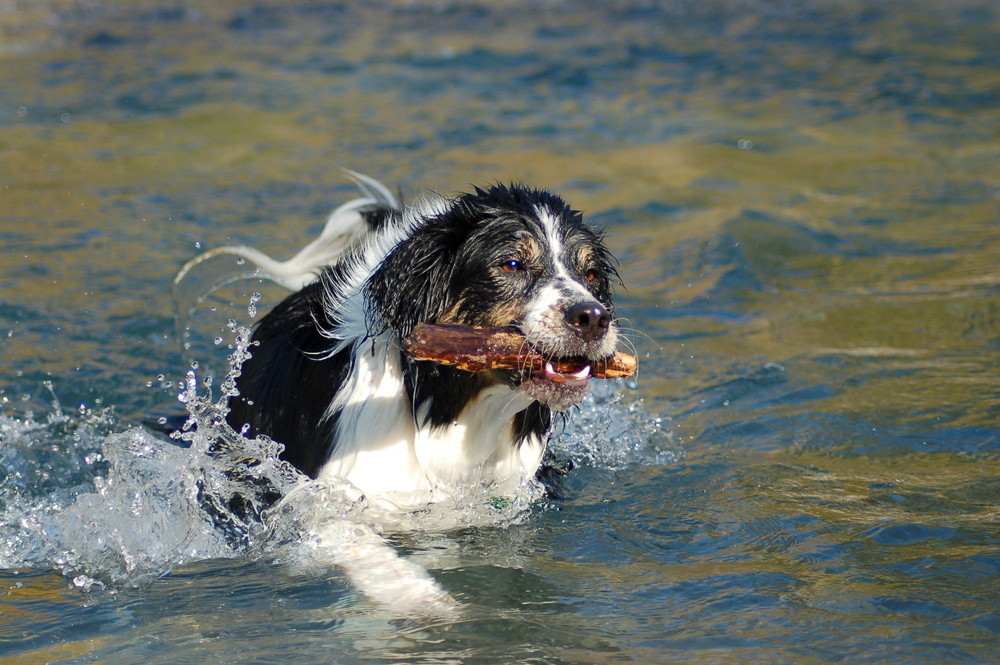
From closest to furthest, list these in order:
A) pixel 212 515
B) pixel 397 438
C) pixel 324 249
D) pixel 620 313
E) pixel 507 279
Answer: pixel 507 279
pixel 397 438
pixel 212 515
pixel 324 249
pixel 620 313

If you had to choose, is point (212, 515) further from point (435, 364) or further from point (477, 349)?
point (477, 349)

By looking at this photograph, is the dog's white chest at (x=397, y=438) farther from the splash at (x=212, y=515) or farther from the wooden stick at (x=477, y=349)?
the wooden stick at (x=477, y=349)

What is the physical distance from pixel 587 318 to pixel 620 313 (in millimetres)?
3009

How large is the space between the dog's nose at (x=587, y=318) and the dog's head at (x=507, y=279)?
1 centimetres

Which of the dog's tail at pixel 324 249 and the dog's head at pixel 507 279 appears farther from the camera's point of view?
the dog's tail at pixel 324 249

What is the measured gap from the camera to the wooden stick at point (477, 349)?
3.64 metres

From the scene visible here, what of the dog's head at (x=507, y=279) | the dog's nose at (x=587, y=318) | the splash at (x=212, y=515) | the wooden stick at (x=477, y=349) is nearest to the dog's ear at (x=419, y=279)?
the dog's head at (x=507, y=279)

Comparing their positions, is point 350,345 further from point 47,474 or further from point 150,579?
point 47,474

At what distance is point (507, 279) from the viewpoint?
3805 millimetres

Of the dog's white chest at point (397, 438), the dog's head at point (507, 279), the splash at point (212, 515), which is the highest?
the dog's head at point (507, 279)

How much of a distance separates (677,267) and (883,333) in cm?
151

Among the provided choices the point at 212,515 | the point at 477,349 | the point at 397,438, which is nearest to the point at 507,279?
the point at 477,349

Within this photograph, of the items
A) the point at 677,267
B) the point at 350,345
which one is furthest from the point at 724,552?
the point at 677,267

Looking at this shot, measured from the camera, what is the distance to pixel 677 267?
730cm
